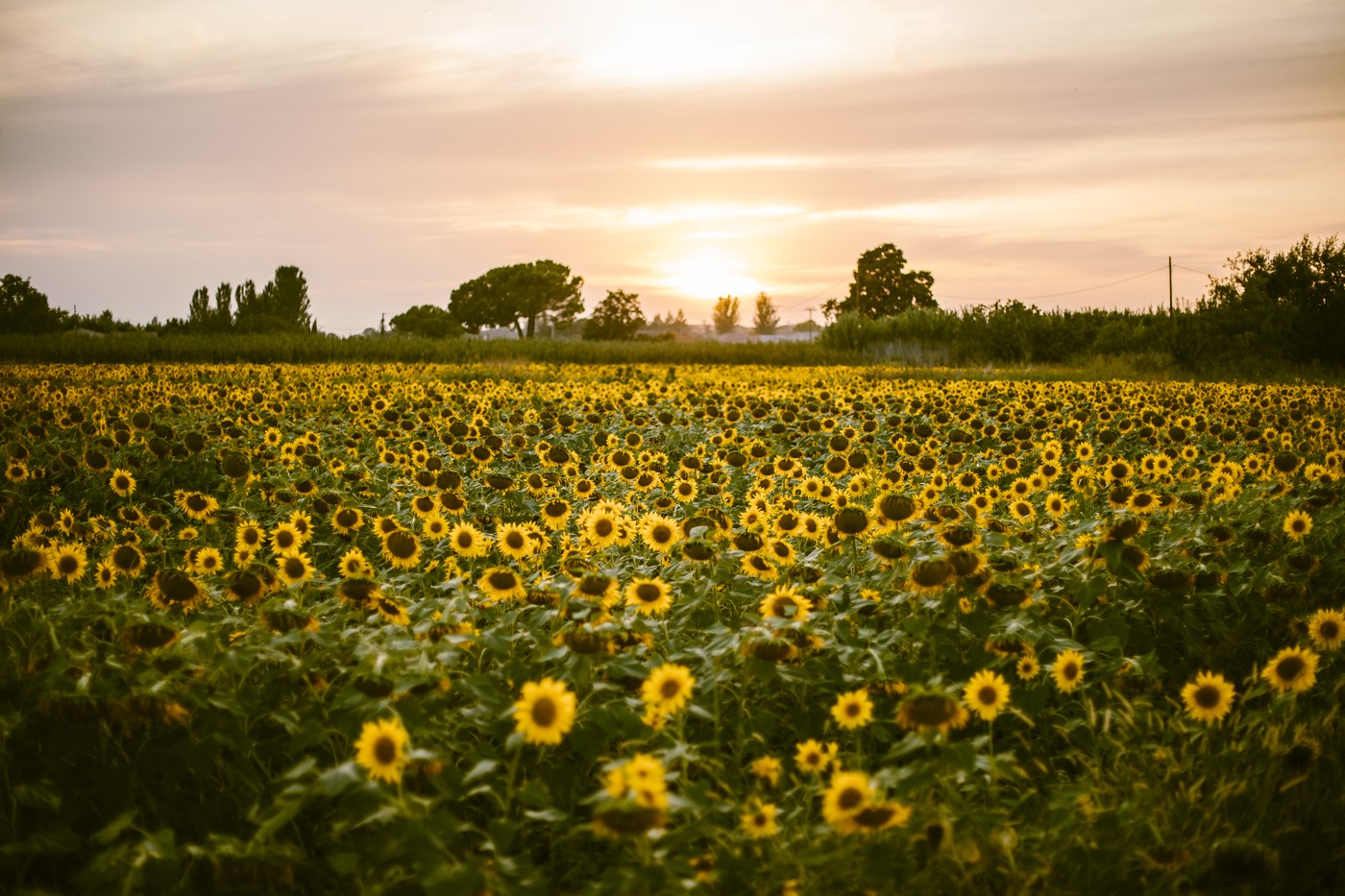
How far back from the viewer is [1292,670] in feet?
8.95

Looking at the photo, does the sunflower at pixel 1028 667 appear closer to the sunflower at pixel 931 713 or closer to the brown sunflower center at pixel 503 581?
the sunflower at pixel 931 713

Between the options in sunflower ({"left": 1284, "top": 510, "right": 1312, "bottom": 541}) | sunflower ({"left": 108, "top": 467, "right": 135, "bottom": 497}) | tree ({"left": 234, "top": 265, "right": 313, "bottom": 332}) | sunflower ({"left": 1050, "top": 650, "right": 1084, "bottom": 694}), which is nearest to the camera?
sunflower ({"left": 1050, "top": 650, "right": 1084, "bottom": 694})

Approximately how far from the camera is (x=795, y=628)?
2.85 meters

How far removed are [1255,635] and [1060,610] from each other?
0.77m

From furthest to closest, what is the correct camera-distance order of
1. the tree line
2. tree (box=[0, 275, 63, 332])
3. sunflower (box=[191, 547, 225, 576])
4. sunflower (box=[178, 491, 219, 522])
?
1. tree (box=[0, 275, 63, 332])
2. the tree line
3. sunflower (box=[178, 491, 219, 522])
4. sunflower (box=[191, 547, 225, 576])

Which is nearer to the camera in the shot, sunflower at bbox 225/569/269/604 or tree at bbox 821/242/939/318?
sunflower at bbox 225/569/269/604

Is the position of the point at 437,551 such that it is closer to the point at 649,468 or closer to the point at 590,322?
the point at 649,468

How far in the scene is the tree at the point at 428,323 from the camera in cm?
8725

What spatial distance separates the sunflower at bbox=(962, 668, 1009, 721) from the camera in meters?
2.54

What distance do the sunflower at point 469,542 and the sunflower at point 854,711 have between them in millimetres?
1857

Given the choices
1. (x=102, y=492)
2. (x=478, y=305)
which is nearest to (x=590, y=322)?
(x=478, y=305)

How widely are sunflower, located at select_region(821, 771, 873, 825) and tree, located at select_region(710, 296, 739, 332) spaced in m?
158

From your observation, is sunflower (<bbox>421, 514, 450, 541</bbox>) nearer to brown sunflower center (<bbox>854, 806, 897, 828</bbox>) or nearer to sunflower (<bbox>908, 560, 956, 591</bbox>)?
sunflower (<bbox>908, 560, 956, 591</bbox>)

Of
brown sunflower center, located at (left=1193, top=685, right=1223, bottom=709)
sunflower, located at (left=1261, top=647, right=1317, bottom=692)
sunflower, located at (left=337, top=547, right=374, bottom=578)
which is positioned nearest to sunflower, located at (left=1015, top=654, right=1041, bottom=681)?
brown sunflower center, located at (left=1193, top=685, right=1223, bottom=709)
